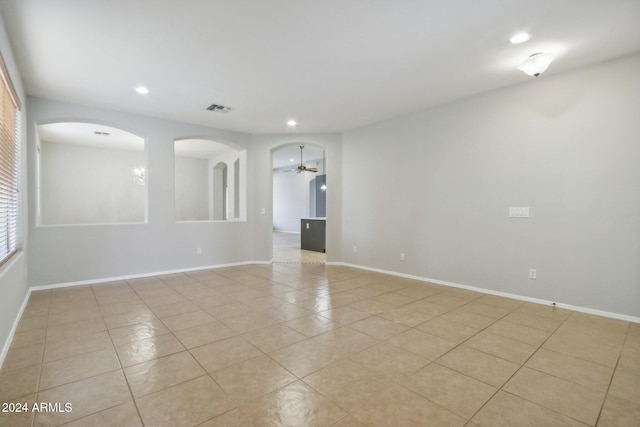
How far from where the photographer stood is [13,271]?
292 centimetres

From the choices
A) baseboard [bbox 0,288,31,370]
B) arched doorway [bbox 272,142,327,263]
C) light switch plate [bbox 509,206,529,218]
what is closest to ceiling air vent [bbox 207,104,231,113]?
arched doorway [bbox 272,142,327,263]

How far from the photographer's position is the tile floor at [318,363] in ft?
5.70

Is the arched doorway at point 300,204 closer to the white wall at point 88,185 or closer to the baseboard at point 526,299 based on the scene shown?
the baseboard at point 526,299

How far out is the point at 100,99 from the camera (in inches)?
170

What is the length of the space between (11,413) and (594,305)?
204 inches

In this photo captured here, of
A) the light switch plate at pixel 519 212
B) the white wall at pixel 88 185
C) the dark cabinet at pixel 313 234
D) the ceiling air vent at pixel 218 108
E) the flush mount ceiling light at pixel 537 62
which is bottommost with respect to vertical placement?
the dark cabinet at pixel 313 234

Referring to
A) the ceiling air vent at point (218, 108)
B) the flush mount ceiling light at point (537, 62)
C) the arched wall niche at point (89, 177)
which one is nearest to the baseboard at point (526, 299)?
the flush mount ceiling light at point (537, 62)

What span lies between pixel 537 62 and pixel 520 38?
1.55 feet

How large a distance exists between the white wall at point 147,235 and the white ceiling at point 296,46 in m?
0.54

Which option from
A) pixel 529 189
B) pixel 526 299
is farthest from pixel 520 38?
pixel 526 299

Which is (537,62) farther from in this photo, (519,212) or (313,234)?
(313,234)

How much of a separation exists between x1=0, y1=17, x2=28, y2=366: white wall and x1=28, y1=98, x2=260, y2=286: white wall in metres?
0.50

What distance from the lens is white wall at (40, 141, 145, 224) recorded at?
25.9 ft

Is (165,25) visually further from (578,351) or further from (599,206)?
(599,206)
